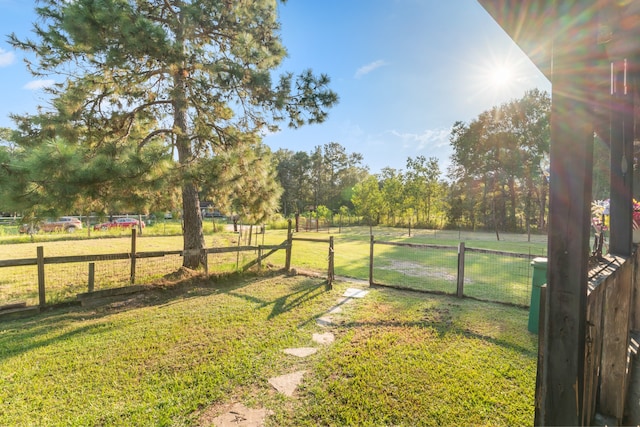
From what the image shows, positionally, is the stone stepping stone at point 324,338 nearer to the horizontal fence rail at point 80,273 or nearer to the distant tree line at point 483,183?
the horizontal fence rail at point 80,273

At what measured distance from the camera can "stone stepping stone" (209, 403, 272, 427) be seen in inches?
78.4

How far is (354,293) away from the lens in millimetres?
5215

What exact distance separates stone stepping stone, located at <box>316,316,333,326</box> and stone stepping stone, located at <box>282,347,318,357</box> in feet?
2.28

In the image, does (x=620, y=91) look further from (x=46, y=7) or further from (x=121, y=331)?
(x=46, y=7)

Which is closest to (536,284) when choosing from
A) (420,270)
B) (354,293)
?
(354,293)

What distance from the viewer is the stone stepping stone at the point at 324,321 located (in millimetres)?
3791

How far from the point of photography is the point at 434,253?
34.3 ft

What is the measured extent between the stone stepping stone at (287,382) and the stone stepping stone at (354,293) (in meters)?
2.51

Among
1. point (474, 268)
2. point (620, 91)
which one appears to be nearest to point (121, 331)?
point (620, 91)

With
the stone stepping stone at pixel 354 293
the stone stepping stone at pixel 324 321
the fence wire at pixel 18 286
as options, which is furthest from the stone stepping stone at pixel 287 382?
the fence wire at pixel 18 286

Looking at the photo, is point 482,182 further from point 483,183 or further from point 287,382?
point 287,382

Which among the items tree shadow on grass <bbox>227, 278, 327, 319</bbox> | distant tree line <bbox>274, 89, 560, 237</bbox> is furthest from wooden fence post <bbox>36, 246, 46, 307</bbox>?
distant tree line <bbox>274, 89, 560, 237</bbox>

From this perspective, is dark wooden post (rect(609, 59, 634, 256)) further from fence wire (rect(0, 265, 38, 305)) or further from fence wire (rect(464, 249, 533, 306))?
fence wire (rect(0, 265, 38, 305))

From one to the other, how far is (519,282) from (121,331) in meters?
7.42
